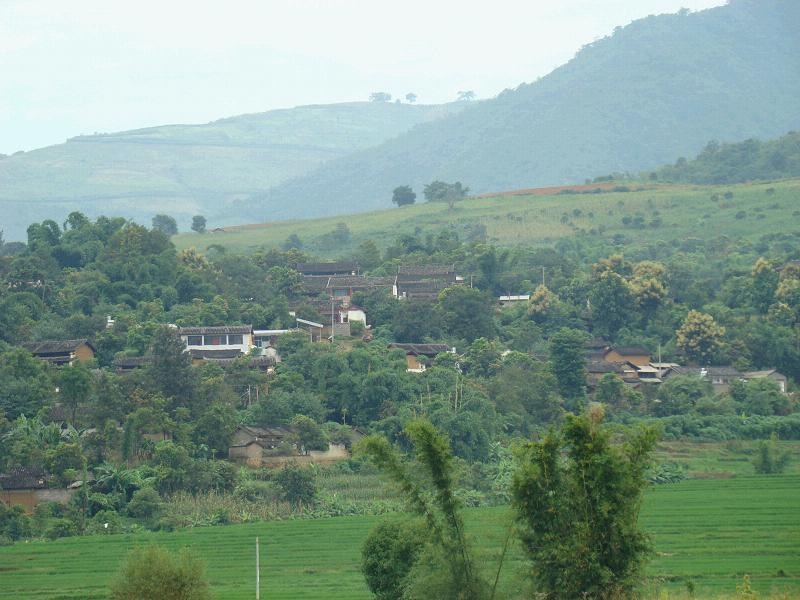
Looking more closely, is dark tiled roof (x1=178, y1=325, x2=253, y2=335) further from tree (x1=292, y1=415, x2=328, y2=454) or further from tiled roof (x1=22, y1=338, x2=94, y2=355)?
tree (x1=292, y1=415, x2=328, y2=454)

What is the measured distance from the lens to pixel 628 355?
192ft

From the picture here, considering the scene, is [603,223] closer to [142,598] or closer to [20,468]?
[20,468]

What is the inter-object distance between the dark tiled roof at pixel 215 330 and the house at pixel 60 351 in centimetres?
372

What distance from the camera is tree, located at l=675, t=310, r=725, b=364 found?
57.6 m

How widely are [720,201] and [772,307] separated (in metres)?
34.1

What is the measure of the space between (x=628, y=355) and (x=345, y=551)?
26585 mm

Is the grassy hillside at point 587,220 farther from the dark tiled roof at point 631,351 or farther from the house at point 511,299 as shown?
the dark tiled roof at point 631,351

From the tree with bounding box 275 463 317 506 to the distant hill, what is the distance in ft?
235

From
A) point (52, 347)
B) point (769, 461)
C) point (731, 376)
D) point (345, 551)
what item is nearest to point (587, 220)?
point (731, 376)

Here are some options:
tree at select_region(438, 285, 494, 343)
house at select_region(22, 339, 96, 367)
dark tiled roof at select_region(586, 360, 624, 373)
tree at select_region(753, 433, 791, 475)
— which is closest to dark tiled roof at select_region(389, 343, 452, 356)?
tree at select_region(438, 285, 494, 343)

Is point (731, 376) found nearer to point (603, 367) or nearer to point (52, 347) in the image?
point (603, 367)

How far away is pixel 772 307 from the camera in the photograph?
5981 cm

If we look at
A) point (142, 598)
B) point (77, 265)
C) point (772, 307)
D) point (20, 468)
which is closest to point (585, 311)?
point (772, 307)

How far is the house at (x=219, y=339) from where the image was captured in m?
55.9
